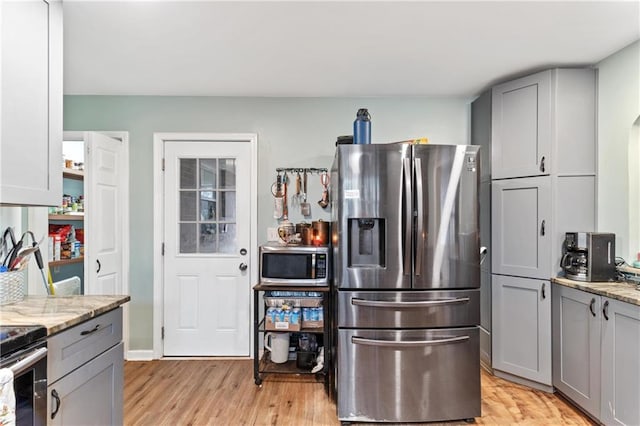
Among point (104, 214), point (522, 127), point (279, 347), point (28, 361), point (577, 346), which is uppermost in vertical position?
point (522, 127)

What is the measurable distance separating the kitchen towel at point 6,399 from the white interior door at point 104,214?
75.5 inches

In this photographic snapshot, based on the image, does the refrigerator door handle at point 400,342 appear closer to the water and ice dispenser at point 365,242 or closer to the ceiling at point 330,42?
the water and ice dispenser at point 365,242

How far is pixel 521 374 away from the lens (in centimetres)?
257

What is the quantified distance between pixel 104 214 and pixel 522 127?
139 inches

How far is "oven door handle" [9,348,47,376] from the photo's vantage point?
1.08 metres

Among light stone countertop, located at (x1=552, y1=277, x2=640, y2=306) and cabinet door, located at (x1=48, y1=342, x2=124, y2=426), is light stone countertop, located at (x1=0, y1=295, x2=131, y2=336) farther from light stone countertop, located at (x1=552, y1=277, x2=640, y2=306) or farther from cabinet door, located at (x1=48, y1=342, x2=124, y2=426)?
light stone countertop, located at (x1=552, y1=277, x2=640, y2=306)

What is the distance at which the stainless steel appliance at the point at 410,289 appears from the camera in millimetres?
2076

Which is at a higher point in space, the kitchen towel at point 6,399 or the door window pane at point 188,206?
the door window pane at point 188,206

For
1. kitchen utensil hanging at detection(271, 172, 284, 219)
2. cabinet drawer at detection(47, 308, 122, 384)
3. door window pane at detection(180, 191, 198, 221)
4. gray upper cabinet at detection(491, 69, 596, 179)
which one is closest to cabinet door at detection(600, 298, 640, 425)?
gray upper cabinet at detection(491, 69, 596, 179)

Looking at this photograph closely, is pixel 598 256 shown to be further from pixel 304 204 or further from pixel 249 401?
pixel 249 401

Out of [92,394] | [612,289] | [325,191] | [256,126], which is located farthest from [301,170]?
[612,289]

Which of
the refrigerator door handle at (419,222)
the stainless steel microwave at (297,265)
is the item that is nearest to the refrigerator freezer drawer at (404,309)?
the refrigerator door handle at (419,222)

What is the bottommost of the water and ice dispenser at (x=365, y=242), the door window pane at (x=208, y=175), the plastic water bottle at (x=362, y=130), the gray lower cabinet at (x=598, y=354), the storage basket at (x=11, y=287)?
the gray lower cabinet at (x=598, y=354)

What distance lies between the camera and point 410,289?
2.11 meters
